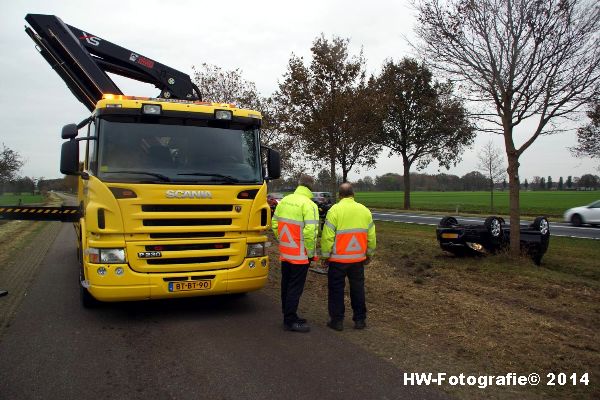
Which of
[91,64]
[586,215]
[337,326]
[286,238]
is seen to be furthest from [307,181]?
[586,215]

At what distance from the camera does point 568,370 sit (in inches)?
168

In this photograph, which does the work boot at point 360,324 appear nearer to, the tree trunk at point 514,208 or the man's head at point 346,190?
the man's head at point 346,190

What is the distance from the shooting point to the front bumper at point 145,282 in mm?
5441

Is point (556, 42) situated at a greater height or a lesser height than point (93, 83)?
greater

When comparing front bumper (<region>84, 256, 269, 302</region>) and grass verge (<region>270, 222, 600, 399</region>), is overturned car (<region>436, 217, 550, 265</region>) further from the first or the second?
front bumper (<region>84, 256, 269, 302</region>)

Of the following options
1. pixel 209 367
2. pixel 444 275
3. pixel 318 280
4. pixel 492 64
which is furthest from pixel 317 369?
pixel 492 64

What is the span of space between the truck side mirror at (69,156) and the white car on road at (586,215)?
2345 centimetres

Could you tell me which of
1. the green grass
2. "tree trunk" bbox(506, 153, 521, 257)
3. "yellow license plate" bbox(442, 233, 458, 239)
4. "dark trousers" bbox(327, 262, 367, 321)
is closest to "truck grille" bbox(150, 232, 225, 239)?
"dark trousers" bbox(327, 262, 367, 321)

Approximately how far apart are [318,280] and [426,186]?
92.9 metres

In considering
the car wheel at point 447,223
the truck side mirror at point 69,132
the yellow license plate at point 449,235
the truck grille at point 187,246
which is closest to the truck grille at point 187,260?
the truck grille at point 187,246

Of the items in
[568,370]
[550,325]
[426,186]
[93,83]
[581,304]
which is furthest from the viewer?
[426,186]

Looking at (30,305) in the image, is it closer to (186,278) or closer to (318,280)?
(186,278)

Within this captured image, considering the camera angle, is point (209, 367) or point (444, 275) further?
point (444, 275)

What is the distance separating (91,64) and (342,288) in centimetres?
644
